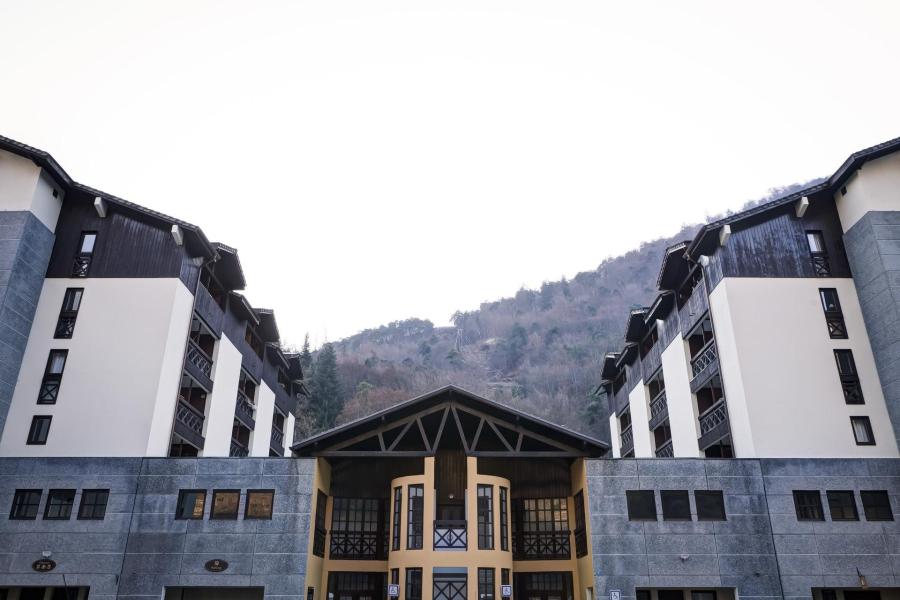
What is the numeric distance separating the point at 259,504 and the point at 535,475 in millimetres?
11861

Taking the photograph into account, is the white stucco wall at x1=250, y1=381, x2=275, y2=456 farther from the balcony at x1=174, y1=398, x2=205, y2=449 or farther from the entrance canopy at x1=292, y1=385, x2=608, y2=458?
the entrance canopy at x1=292, y1=385, x2=608, y2=458

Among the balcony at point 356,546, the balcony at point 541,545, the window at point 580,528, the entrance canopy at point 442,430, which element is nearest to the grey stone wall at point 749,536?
the entrance canopy at point 442,430

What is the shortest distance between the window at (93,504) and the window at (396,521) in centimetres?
1097

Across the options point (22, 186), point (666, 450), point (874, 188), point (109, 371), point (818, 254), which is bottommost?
point (666, 450)

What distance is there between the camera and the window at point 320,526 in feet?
90.8

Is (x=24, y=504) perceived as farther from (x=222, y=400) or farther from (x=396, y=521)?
(x=396, y=521)

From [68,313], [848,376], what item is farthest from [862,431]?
[68,313]

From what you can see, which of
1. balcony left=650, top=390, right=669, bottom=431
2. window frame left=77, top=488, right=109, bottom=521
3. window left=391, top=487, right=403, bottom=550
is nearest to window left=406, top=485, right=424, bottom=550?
window left=391, top=487, right=403, bottom=550

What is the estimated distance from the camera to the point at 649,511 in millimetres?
26453

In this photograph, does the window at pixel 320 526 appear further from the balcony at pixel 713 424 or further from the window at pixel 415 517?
the balcony at pixel 713 424

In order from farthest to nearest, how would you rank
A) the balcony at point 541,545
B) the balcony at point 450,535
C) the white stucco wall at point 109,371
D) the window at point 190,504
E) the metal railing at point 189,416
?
the metal railing at point 189,416 → the balcony at point 541,545 → the white stucco wall at point 109,371 → the balcony at point 450,535 → the window at point 190,504

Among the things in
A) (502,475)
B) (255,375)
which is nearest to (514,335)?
(255,375)

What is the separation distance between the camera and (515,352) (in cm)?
12694

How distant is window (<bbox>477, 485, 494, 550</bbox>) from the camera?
90.3 feet
